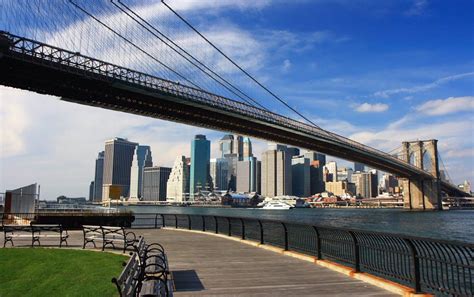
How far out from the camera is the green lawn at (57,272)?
7.71m

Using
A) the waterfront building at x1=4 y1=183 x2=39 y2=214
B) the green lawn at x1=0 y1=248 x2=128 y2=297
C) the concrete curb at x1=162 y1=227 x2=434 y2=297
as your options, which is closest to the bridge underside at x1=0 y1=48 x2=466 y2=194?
the waterfront building at x1=4 y1=183 x2=39 y2=214

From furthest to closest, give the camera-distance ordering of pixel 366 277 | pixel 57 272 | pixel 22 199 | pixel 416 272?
pixel 22 199 → pixel 57 272 → pixel 366 277 → pixel 416 272

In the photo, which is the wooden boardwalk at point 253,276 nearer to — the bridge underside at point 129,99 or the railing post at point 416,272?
the railing post at point 416,272

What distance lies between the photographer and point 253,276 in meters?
8.82

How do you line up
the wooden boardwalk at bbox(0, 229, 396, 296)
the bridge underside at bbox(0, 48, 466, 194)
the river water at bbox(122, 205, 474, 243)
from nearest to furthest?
the wooden boardwalk at bbox(0, 229, 396, 296)
the bridge underside at bbox(0, 48, 466, 194)
the river water at bbox(122, 205, 474, 243)

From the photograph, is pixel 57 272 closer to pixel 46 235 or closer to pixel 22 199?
pixel 46 235

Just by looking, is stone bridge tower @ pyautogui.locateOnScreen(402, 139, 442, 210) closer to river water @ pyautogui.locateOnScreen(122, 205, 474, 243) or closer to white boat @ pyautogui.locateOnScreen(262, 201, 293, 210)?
river water @ pyautogui.locateOnScreen(122, 205, 474, 243)

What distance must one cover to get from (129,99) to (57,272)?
134 ft

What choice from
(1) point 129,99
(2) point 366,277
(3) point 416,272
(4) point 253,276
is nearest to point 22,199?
(4) point 253,276

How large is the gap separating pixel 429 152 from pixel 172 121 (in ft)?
294

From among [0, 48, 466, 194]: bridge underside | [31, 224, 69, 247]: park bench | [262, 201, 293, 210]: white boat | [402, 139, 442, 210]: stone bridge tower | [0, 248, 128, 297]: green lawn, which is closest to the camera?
[0, 248, 128, 297]: green lawn

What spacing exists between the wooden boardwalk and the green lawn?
1.40 m

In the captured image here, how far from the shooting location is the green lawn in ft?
25.3

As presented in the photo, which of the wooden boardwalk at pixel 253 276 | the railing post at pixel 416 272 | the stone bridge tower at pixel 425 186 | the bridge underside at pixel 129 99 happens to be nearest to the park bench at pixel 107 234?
the wooden boardwalk at pixel 253 276
